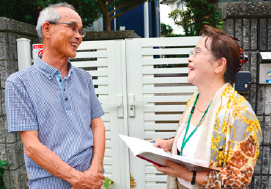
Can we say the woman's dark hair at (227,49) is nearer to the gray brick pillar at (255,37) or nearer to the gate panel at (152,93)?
the gray brick pillar at (255,37)

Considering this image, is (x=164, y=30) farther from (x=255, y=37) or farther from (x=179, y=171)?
(x=179, y=171)

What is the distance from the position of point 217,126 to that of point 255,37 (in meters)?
1.64

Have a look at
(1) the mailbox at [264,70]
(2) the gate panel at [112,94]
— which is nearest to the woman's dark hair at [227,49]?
(1) the mailbox at [264,70]

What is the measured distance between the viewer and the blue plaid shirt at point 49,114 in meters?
1.61

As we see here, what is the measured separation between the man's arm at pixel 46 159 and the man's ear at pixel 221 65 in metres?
1.10

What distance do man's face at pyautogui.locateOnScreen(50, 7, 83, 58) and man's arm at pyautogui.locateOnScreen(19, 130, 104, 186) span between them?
0.57 m

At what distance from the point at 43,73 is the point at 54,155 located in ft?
1.72

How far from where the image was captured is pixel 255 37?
2797 millimetres

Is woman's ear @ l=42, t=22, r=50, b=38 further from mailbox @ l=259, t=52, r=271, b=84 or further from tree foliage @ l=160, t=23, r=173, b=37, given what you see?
tree foliage @ l=160, t=23, r=173, b=37

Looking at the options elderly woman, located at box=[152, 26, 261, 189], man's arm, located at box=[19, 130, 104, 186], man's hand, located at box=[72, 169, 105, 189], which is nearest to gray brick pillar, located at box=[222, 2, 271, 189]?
elderly woman, located at box=[152, 26, 261, 189]

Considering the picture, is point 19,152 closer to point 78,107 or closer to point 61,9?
point 78,107

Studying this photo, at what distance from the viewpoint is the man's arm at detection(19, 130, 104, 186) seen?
1612mm

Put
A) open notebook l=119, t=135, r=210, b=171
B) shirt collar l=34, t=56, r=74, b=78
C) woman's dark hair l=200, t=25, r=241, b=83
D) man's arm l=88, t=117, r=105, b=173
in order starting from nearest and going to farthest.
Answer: open notebook l=119, t=135, r=210, b=171
woman's dark hair l=200, t=25, r=241, b=83
shirt collar l=34, t=56, r=74, b=78
man's arm l=88, t=117, r=105, b=173

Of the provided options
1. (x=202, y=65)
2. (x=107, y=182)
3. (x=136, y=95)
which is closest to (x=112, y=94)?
(x=136, y=95)
